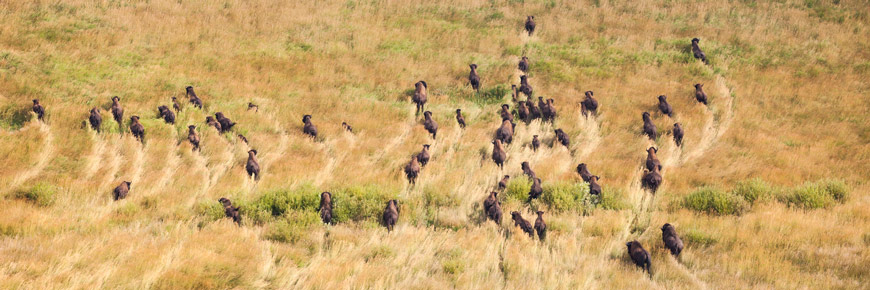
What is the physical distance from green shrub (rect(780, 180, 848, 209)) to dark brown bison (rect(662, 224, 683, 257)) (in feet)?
12.5

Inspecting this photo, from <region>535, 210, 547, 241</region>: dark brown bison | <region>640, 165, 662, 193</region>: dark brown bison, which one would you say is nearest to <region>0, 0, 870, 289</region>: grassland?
<region>535, 210, 547, 241</region>: dark brown bison

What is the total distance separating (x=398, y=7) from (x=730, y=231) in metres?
22.1

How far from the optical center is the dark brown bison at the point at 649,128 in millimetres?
17202

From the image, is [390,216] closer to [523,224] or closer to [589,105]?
[523,224]

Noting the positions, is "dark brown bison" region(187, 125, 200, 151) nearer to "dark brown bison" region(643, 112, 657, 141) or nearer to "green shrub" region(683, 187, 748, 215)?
"green shrub" region(683, 187, 748, 215)

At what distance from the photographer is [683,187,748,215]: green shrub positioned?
12250mm

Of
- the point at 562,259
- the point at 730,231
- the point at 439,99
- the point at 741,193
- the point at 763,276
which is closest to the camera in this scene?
the point at 763,276

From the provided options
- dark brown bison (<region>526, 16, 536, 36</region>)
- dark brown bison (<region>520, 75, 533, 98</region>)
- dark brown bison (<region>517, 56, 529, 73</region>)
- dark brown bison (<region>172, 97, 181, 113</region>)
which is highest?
dark brown bison (<region>526, 16, 536, 36</region>)

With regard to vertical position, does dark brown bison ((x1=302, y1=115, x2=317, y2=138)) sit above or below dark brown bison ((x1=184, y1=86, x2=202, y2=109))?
below

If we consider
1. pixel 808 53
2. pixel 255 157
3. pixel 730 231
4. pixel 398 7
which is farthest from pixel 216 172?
pixel 808 53

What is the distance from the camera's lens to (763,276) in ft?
29.4

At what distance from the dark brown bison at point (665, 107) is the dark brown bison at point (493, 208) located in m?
9.03

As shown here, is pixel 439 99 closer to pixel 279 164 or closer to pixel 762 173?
pixel 279 164

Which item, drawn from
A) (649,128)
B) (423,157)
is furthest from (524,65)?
(423,157)
